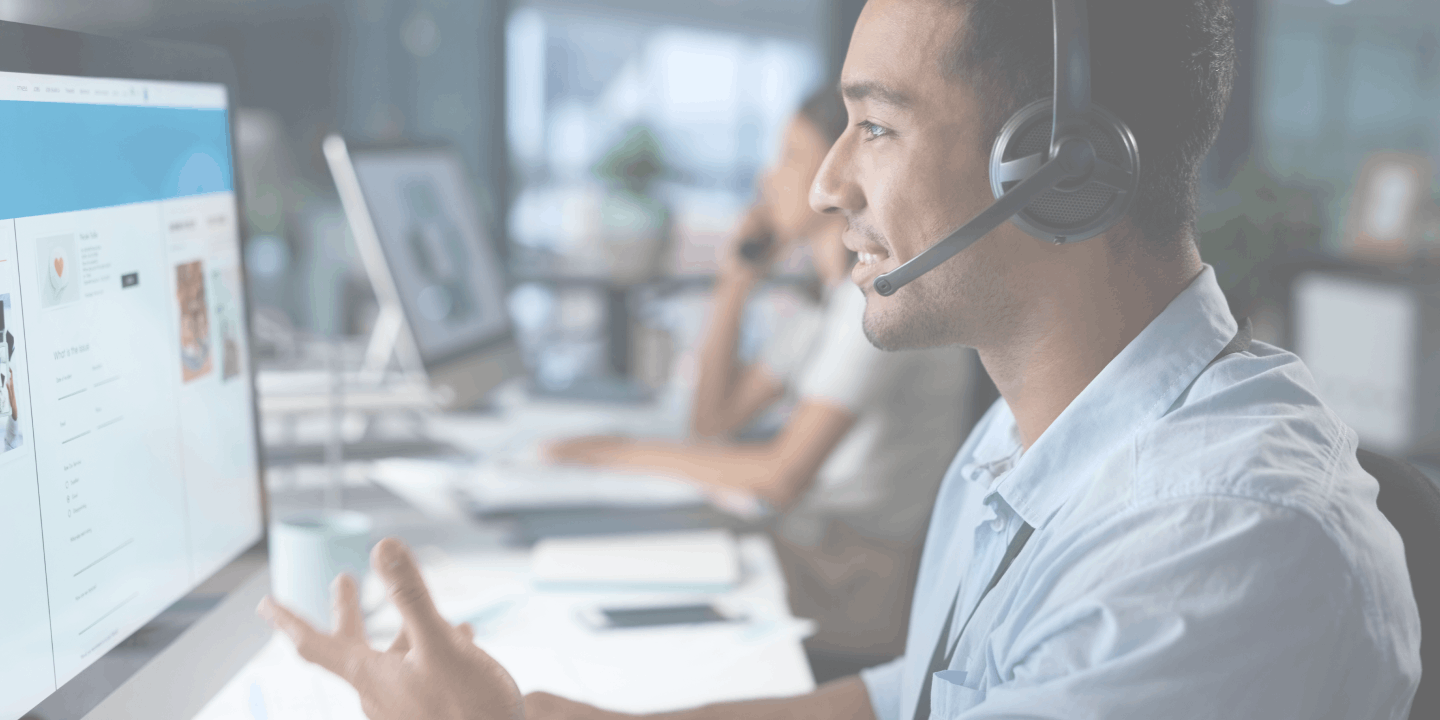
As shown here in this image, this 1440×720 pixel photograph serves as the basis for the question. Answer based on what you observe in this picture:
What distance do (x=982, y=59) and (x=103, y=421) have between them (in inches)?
24.2

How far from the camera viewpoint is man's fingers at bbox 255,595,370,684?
0.69 meters

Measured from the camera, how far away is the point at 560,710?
0.80 meters

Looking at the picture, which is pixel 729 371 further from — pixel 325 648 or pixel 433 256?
pixel 325 648

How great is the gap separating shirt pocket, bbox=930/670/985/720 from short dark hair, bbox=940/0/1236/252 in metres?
0.33

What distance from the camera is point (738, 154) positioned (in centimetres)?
531

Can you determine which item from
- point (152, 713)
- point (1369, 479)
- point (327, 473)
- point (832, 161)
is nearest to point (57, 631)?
point (152, 713)

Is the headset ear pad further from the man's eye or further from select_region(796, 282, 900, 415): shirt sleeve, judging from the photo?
select_region(796, 282, 900, 415): shirt sleeve

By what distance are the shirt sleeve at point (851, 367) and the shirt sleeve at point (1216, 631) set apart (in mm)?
1026

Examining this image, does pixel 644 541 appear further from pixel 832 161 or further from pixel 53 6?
pixel 53 6

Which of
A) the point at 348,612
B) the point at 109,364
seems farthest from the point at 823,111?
the point at 109,364

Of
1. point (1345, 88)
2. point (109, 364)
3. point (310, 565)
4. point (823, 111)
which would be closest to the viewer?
point (109, 364)

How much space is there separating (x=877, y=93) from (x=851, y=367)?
0.89 metres

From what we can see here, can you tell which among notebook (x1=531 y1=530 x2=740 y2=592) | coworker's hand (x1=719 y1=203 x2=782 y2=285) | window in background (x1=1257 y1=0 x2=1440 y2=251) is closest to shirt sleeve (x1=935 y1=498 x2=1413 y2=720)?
notebook (x1=531 y1=530 x2=740 y2=592)

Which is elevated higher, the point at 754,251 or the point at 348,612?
the point at 754,251
